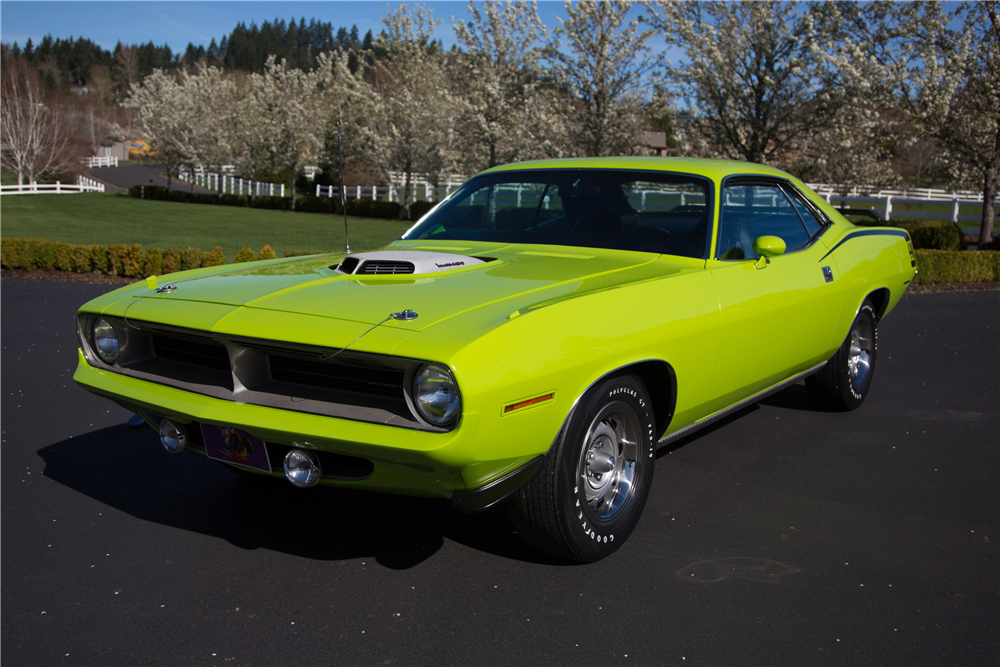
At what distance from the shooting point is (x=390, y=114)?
35062 millimetres

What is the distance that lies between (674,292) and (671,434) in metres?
0.65

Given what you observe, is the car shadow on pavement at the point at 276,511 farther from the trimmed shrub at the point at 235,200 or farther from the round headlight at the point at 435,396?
the trimmed shrub at the point at 235,200

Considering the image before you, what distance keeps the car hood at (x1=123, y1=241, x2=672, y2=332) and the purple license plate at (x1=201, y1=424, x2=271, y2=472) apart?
1.51ft

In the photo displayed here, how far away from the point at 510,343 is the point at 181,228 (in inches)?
1002

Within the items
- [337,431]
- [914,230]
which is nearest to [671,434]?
[337,431]

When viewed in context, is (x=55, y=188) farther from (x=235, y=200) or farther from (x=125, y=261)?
(x=125, y=261)

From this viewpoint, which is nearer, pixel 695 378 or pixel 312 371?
pixel 312 371

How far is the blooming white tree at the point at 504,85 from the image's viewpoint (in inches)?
1041

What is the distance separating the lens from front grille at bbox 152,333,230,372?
3018mm

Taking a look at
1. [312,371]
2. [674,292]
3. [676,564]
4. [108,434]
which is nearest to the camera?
[312,371]

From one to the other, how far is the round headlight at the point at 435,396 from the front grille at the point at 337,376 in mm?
116

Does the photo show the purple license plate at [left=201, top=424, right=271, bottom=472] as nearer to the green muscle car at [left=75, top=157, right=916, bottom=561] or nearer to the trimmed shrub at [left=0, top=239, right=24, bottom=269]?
the green muscle car at [left=75, top=157, right=916, bottom=561]

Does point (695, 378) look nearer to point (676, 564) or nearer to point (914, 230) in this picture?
point (676, 564)

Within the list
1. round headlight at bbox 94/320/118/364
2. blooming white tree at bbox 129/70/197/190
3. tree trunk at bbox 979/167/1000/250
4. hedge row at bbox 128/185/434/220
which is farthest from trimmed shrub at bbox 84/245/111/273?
blooming white tree at bbox 129/70/197/190
